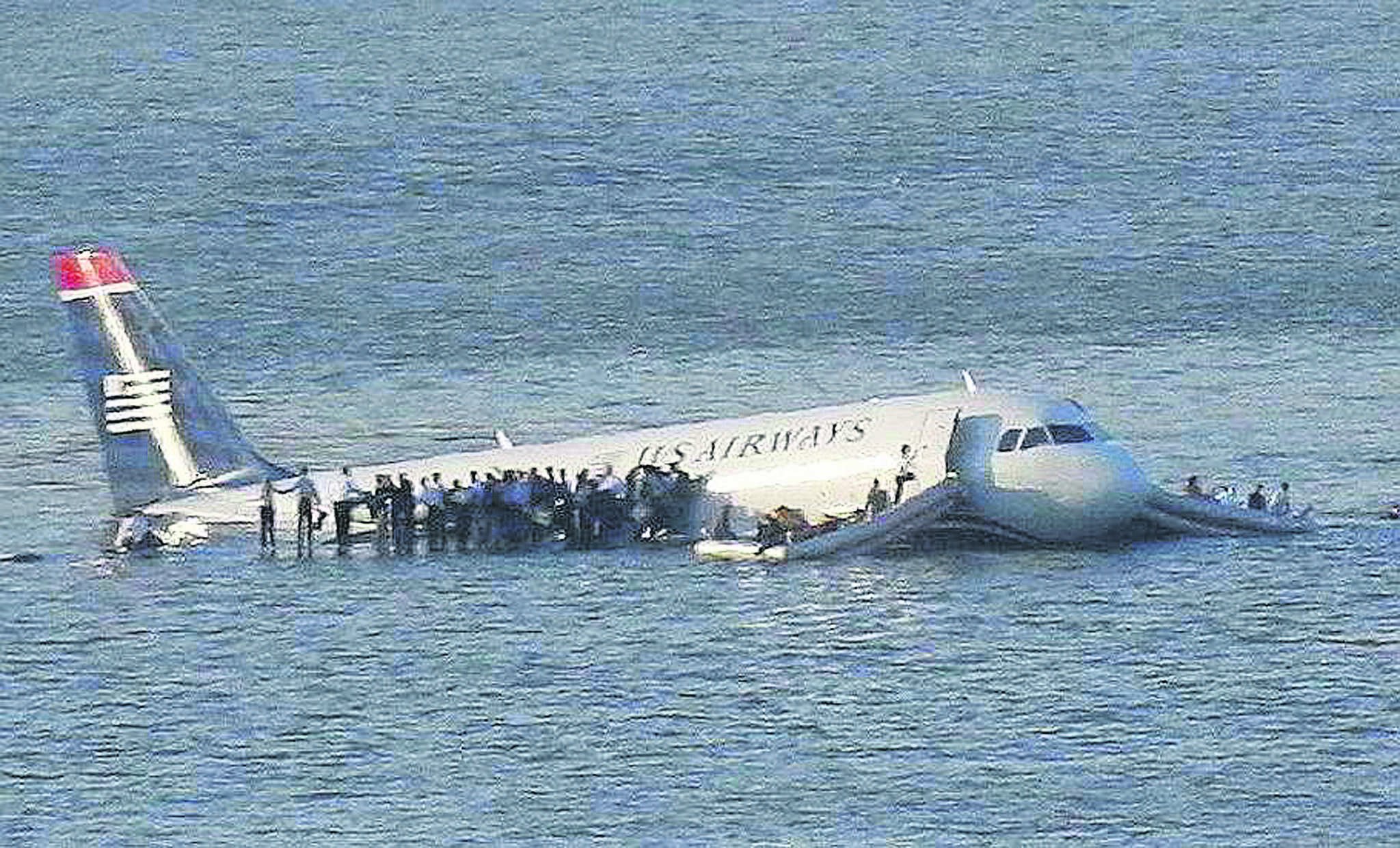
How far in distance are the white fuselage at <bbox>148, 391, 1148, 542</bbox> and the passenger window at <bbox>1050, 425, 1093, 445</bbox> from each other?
3 cm

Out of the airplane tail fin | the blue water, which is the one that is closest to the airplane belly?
the blue water

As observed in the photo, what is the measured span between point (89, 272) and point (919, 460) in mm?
30833

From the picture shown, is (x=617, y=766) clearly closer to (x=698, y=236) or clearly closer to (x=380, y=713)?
(x=380, y=713)

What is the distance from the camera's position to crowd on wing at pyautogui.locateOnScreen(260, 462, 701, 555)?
378ft

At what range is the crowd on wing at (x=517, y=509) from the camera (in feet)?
378

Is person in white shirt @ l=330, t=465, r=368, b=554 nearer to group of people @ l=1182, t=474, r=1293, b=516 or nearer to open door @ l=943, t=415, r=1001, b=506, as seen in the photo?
open door @ l=943, t=415, r=1001, b=506

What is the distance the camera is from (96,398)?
414ft

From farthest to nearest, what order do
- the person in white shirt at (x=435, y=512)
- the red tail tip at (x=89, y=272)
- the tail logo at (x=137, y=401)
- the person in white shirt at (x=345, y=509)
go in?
the red tail tip at (x=89, y=272) → the tail logo at (x=137, y=401) → the person in white shirt at (x=345, y=509) → the person in white shirt at (x=435, y=512)

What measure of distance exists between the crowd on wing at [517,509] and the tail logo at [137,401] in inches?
342

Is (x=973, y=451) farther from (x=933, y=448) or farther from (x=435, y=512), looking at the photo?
(x=435, y=512)

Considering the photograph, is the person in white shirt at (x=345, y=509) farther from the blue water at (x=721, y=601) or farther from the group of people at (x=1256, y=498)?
the group of people at (x=1256, y=498)

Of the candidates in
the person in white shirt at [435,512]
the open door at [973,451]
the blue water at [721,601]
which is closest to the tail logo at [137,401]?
the blue water at [721,601]

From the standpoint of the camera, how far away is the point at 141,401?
126000 millimetres

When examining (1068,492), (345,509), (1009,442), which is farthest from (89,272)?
(1068,492)
